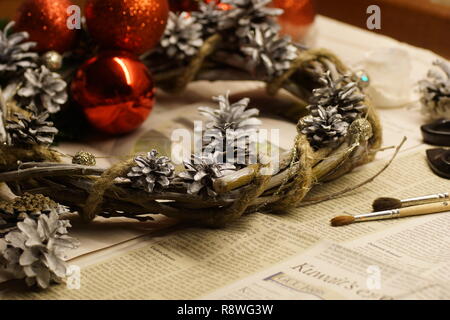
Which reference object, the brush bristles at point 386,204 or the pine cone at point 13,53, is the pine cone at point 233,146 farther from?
the pine cone at point 13,53

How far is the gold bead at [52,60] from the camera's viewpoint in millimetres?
953

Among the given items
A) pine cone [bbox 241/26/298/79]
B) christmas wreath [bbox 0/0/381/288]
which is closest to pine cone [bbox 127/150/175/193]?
christmas wreath [bbox 0/0/381/288]

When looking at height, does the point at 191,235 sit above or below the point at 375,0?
below

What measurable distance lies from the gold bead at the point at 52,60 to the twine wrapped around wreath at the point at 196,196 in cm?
20

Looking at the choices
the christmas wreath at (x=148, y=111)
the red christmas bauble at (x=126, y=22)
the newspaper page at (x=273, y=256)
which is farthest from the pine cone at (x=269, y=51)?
the newspaper page at (x=273, y=256)

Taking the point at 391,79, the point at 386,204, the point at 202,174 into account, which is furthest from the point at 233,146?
the point at 391,79

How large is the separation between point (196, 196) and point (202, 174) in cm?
3

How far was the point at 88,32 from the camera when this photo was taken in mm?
1006

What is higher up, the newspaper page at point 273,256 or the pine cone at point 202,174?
the pine cone at point 202,174

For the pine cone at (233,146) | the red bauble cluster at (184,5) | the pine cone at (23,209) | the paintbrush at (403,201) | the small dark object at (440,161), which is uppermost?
the red bauble cluster at (184,5)

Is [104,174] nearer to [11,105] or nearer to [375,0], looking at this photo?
[11,105]

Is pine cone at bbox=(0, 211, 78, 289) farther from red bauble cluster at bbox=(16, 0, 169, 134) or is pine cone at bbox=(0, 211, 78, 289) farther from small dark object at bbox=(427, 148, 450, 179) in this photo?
small dark object at bbox=(427, 148, 450, 179)
